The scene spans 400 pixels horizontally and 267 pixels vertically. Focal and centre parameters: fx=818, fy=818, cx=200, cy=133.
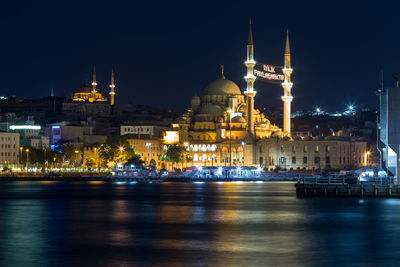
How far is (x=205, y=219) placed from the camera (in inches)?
1843

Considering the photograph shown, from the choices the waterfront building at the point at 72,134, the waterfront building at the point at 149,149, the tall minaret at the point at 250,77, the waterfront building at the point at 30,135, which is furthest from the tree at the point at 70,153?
the tall minaret at the point at 250,77

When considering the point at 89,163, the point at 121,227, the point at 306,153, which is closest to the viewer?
the point at 121,227

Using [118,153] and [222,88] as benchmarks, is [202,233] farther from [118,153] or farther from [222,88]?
[222,88]

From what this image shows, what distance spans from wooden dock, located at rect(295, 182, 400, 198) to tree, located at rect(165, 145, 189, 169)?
71646 mm

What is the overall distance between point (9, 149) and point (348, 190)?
4027 inches

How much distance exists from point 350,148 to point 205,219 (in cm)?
10245

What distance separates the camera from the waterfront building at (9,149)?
15319 cm

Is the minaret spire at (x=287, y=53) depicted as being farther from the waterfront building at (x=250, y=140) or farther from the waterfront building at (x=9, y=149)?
the waterfront building at (x=9, y=149)

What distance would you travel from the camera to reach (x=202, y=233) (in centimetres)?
3878

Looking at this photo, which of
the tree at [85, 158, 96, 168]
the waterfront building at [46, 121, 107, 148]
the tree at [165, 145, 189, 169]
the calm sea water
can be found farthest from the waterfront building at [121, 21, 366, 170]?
the calm sea water

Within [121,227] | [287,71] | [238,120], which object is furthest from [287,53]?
[121,227]

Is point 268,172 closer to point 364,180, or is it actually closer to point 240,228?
point 364,180

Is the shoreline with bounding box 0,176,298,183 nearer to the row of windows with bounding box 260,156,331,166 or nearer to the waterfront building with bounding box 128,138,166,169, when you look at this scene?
the row of windows with bounding box 260,156,331,166

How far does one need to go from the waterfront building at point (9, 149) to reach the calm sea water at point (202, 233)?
309ft
